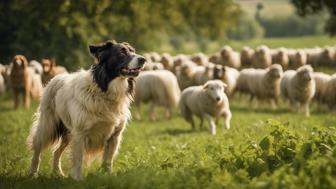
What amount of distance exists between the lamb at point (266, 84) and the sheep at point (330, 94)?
7.62 feet

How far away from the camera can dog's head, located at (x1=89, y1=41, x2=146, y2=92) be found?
28.4 feet

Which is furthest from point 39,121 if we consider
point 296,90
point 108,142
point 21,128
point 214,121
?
point 296,90

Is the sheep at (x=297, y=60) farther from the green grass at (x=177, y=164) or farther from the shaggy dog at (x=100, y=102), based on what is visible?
the shaggy dog at (x=100, y=102)

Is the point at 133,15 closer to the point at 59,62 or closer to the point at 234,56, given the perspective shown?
the point at 59,62

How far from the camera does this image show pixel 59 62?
4028 centimetres

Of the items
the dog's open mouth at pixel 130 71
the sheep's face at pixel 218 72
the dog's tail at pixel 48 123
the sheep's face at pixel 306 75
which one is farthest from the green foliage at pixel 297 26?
the dog's open mouth at pixel 130 71

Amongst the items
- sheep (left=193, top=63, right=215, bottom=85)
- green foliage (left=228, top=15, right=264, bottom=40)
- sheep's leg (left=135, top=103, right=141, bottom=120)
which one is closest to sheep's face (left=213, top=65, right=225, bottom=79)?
sheep (left=193, top=63, right=215, bottom=85)

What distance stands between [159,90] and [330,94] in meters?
5.78

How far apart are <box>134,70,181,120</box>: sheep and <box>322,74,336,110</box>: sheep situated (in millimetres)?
5047

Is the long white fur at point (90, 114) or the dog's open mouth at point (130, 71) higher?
the dog's open mouth at point (130, 71)

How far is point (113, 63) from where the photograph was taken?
345 inches

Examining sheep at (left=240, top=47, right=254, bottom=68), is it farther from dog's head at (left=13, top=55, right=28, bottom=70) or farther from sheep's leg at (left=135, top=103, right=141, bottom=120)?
dog's head at (left=13, top=55, right=28, bottom=70)

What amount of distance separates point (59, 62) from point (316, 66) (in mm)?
15704

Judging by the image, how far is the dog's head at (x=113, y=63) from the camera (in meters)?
8.67
